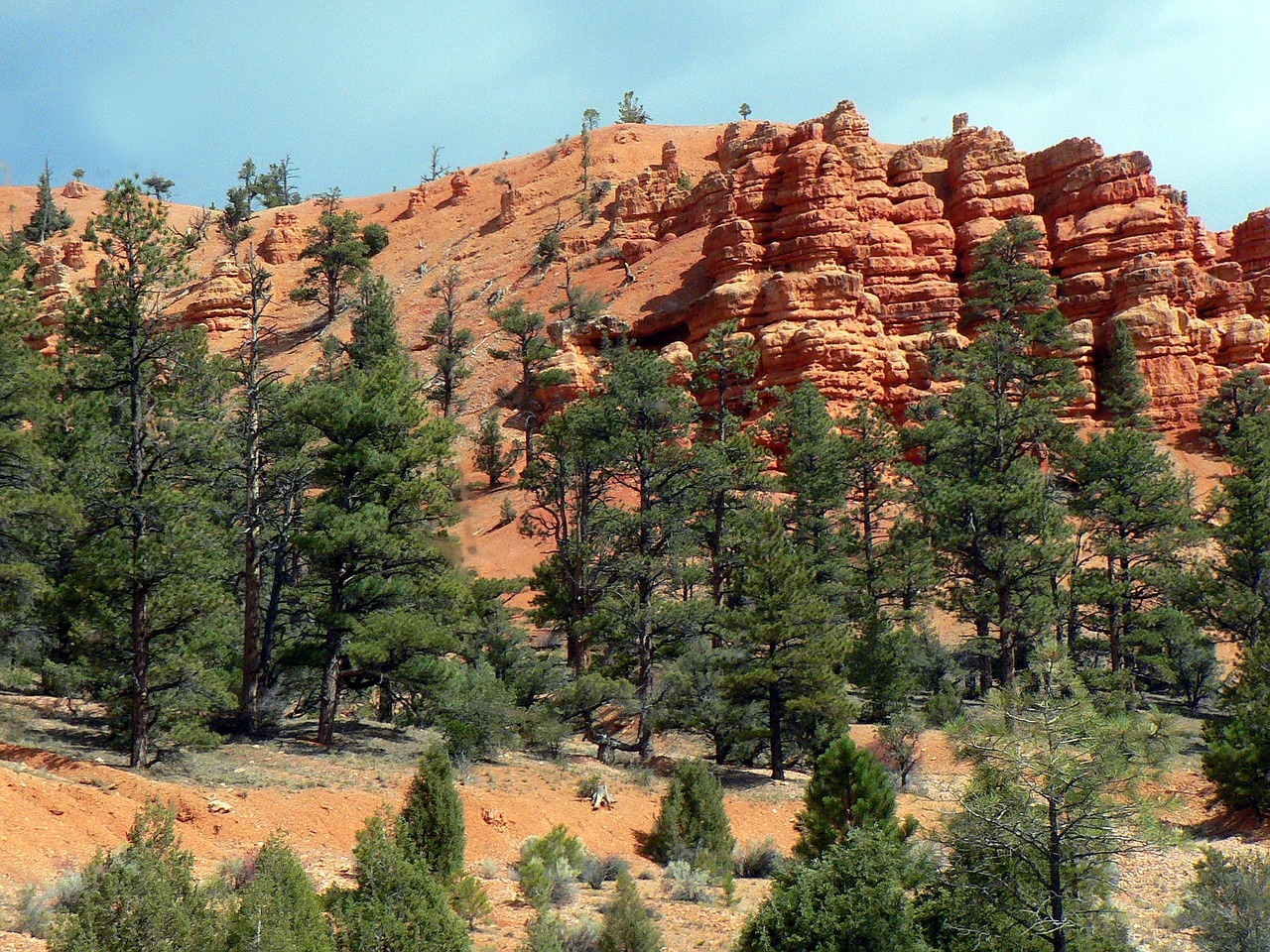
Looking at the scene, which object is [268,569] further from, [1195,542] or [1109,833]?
[1195,542]

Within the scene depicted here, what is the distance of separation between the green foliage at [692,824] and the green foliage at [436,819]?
4805 millimetres

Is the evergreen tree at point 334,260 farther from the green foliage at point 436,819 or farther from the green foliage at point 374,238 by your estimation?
the green foliage at point 436,819

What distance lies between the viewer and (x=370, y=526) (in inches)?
809

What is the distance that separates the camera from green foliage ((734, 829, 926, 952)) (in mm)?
10242

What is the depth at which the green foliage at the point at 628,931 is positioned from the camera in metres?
11.3

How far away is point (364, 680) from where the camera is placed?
23109mm

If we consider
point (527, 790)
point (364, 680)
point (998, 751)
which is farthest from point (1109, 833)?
point (364, 680)

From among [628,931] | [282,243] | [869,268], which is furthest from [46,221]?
[628,931]

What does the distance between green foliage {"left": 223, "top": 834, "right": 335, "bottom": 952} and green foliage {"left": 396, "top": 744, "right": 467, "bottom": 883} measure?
11.1ft

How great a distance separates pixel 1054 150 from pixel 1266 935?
55847mm

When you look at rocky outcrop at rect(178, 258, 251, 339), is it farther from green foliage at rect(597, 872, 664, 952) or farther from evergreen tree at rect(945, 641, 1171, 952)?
evergreen tree at rect(945, 641, 1171, 952)

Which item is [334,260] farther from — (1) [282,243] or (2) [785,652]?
(2) [785,652]

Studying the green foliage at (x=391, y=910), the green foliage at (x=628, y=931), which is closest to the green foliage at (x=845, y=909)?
the green foliage at (x=628, y=931)

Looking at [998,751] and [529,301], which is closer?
[998,751]
